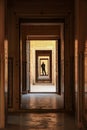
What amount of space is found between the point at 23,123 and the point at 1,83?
113 centimetres

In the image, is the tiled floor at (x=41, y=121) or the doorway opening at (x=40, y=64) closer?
the tiled floor at (x=41, y=121)

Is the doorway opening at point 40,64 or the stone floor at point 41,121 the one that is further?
the doorway opening at point 40,64

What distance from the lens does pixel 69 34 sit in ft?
33.2

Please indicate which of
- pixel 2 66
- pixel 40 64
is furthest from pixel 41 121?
pixel 40 64

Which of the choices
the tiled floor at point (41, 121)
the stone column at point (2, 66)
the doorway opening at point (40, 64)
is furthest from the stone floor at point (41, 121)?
the doorway opening at point (40, 64)

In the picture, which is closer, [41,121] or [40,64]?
[41,121]

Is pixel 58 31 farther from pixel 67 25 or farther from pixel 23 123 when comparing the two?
pixel 23 123

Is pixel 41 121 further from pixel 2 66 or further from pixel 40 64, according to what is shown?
pixel 40 64

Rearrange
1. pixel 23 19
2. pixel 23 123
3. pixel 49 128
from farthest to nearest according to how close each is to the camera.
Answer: pixel 23 19 < pixel 23 123 < pixel 49 128

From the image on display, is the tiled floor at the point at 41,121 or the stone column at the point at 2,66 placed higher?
the stone column at the point at 2,66

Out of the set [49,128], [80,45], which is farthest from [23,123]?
[80,45]

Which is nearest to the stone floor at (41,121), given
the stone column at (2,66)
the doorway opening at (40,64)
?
the stone column at (2,66)

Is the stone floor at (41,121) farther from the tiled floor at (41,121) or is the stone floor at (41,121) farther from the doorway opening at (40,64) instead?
the doorway opening at (40,64)

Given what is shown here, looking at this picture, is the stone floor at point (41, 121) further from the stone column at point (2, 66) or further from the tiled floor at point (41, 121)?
the stone column at point (2, 66)
